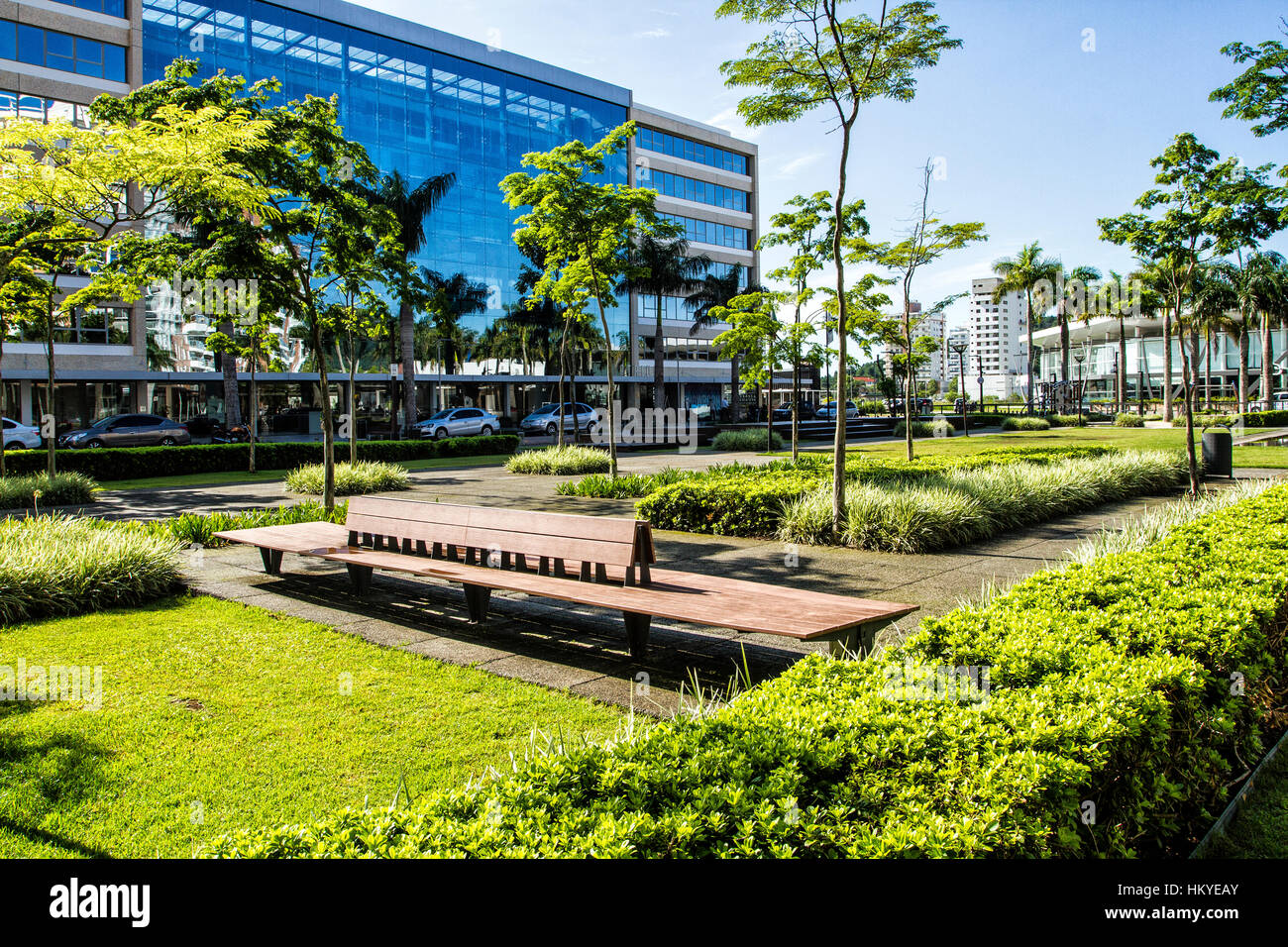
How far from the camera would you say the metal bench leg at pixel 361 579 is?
7836mm

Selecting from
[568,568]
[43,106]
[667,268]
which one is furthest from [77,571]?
[667,268]

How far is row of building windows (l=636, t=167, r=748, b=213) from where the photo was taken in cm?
5859

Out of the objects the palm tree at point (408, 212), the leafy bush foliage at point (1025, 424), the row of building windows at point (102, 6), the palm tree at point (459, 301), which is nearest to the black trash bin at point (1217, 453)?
the palm tree at point (408, 212)

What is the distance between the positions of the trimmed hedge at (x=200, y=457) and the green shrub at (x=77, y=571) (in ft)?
46.0

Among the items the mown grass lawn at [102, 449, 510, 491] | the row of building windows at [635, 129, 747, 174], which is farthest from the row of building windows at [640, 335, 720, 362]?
the mown grass lawn at [102, 449, 510, 491]

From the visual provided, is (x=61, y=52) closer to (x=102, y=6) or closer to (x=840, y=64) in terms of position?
(x=102, y=6)

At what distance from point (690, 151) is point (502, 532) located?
197 feet

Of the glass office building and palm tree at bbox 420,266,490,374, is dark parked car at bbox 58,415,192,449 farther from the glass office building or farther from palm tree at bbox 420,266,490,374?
palm tree at bbox 420,266,490,374

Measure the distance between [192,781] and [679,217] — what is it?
6094 cm

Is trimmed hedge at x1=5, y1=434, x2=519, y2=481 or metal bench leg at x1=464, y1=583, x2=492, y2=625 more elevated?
trimmed hedge at x1=5, y1=434, x2=519, y2=481

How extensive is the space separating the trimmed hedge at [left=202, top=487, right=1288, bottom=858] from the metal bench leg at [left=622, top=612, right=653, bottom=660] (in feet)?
5.56

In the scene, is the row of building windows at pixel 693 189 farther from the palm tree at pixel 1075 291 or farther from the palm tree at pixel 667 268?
the palm tree at pixel 1075 291

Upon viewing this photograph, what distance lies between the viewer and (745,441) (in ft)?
103
